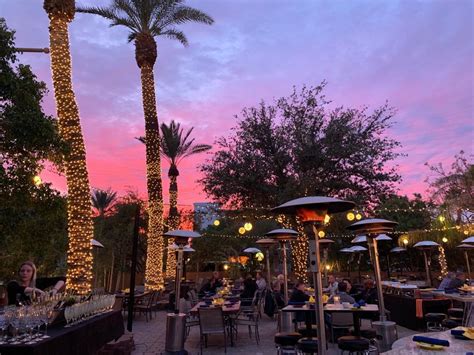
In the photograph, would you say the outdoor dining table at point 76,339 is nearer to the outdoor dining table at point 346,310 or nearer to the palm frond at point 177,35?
the outdoor dining table at point 346,310

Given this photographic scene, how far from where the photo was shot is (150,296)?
47.7 ft

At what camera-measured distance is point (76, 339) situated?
4.95 meters

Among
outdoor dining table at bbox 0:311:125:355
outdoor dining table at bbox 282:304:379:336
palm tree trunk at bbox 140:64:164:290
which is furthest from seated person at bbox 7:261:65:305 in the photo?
palm tree trunk at bbox 140:64:164:290

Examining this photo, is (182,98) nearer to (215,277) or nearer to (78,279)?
(215,277)

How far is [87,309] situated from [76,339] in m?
0.90

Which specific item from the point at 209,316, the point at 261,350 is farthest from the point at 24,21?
the point at 261,350

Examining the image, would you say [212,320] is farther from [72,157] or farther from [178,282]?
[72,157]

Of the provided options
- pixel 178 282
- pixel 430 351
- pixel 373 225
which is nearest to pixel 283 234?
pixel 373 225

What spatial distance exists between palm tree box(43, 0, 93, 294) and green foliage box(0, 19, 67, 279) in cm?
94

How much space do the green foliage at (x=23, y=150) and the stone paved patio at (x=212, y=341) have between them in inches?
152

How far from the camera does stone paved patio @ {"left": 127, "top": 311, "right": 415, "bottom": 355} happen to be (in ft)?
28.6

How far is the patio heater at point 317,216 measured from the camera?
16.1 feet

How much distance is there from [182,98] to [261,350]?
15742 mm

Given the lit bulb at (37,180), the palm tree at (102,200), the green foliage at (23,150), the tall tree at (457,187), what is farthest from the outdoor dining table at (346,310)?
the palm tree at (102,200)
